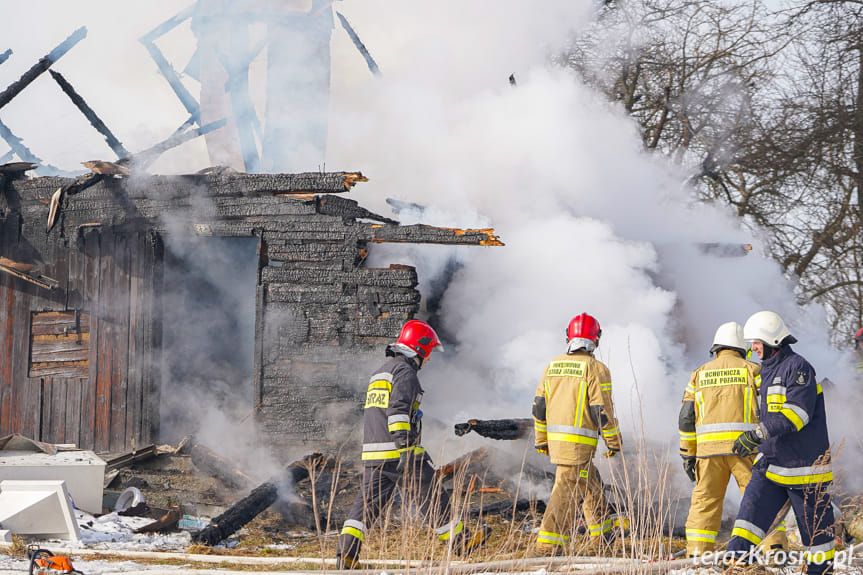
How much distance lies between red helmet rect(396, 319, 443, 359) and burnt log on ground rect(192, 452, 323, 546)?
5.14 feet

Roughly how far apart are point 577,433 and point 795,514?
159 centimetres

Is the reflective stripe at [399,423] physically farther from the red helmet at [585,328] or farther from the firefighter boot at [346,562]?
the red helmet at [585,328]

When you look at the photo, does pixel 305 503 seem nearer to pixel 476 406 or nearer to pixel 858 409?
pixel 476 406

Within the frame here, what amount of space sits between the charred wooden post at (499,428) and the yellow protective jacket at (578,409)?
7.11 feet

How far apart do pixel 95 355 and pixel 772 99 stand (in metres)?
15.3

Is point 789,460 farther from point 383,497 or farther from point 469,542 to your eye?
point 383,497

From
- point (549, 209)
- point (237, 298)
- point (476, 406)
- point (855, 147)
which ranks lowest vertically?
point (476, 406)

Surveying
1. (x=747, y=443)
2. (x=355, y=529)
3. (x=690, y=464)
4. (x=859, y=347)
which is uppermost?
(x=859, y=347)

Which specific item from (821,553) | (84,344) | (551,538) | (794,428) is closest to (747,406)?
(794,428)

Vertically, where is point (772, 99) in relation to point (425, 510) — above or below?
above

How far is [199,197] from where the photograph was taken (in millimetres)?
10156

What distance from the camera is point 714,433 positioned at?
5758 millimetres

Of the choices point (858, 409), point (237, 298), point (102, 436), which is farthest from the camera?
point (237, 298)

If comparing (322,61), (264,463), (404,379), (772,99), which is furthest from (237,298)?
(772,99)
